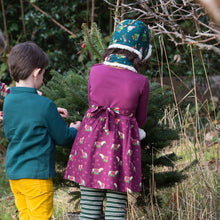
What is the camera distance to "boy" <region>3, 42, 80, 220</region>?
189 centimetres

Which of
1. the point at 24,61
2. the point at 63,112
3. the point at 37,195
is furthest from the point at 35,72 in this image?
the point at 37,195

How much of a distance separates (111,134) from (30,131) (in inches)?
18.1

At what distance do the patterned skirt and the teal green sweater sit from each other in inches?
6.2

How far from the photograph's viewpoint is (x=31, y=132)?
6.18ft

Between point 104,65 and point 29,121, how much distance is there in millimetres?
571

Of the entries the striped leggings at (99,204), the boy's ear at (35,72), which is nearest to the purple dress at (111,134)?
the striped leggings at (99,204)

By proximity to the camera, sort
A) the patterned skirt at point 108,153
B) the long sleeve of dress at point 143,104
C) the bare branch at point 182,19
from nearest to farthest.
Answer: the bare branch at point 182,19 < the patterned skirt at point 108,153 < the long sleeve of dress at point 143,104

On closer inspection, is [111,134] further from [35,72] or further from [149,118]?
[35,72]

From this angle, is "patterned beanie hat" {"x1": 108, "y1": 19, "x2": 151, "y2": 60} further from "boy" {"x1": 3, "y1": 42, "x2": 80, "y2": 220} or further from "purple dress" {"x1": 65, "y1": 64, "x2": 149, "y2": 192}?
"boy" {"x1": 3, "y1": 42, "x2": 80, "y2": 220}

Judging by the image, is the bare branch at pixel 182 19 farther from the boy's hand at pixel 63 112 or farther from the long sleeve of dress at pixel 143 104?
the boy's hand at pixel 63 112

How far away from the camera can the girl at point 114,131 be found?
190 centimetres

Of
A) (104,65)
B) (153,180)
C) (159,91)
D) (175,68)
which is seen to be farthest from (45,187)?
(175,68)

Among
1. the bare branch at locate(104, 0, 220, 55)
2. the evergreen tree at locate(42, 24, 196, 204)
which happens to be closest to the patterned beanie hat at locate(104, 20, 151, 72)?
the bare branch at locate(104, 0, 220, 55)

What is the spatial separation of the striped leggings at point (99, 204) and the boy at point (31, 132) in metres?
0.21
